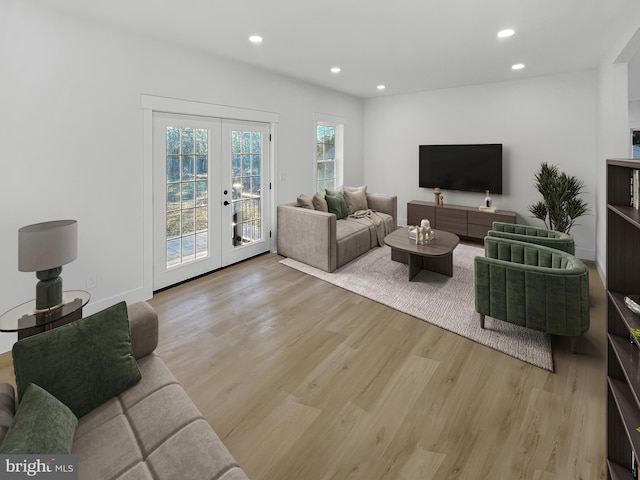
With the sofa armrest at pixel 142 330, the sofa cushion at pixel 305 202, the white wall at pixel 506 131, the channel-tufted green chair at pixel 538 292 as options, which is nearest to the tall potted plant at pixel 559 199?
the white wall at pixel 506 131

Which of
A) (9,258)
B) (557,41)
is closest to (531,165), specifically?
(557,41)

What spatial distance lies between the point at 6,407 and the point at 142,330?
1.91ft

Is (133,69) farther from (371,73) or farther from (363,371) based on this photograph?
(363,371)

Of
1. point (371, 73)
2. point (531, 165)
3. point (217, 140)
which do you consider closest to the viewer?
point (217, 140)

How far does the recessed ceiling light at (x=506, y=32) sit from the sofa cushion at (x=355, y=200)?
2969mm

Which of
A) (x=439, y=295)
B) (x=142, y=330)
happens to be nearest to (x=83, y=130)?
(x=142, y=330)

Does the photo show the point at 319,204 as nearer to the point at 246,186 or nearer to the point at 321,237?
the point at 321,237

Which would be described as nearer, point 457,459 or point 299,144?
point 457,459

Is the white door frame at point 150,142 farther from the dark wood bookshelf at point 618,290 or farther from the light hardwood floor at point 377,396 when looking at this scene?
the dark wood bookshelf at point 618,290

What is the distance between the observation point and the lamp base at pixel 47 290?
2.16 m

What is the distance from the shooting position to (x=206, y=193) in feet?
14.0

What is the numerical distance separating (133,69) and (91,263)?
192 centimetres

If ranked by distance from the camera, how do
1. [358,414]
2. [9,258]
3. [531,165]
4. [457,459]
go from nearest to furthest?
[457,459] → [358,414] → [9,258] → [531,165]

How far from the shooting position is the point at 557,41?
143 inches
